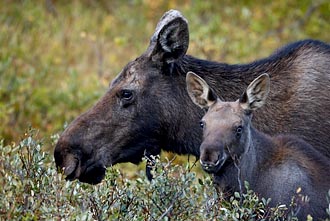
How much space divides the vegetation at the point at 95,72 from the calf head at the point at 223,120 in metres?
0.37

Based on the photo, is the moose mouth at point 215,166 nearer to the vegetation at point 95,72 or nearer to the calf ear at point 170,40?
the vegetation at point 95,72

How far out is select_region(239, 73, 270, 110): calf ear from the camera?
832cm

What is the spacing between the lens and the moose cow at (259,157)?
793 centimetres

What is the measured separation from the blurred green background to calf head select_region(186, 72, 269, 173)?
550 centimetres

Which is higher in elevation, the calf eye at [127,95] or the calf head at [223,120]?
the calf eye at [127,95]

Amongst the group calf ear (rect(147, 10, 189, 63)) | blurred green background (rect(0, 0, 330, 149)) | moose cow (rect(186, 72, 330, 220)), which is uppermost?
calf ear (rect(147, 10, 189, 63))

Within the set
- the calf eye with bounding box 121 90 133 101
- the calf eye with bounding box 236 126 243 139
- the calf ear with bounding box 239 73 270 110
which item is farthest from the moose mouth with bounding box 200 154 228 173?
the calf eye with bounding box 121 90 133 101

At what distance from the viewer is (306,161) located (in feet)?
26.9

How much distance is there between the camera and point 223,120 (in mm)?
8008

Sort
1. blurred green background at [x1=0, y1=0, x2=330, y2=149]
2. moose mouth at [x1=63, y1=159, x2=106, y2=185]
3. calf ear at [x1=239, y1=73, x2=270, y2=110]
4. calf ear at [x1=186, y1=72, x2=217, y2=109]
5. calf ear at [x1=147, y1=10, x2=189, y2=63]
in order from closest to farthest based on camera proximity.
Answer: calf ear at [x1=239, y1=73, x2=270, y2=110], calf ear at [x1=186, y1=72, x2=217, y2=109], moose mouth at [x1=63, y1=159, x2=106, y2=185], calf ear at [x1=147, y1=10, x2=189, y2=63], blurred green background at [x1=0, y1=0, x2=330, y2=149]

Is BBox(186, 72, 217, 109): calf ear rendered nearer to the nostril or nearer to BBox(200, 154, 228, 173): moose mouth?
BBox(200, 154, 228, 173): moose mouth

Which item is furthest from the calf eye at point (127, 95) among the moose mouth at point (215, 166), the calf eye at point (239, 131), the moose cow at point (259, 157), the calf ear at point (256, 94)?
the moose mouth at point (215, 166)

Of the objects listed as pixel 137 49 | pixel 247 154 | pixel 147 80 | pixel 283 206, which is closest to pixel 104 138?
pixel 147 80

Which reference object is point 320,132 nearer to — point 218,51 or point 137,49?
point 218,51
